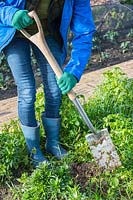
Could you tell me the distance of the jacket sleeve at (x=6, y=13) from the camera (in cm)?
345

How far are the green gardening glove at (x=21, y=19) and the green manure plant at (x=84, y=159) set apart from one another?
94cm

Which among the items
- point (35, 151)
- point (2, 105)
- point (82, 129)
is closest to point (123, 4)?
point (2, 105)

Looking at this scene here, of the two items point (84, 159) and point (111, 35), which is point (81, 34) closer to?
point (84, 159)

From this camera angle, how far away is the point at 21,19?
342 cm

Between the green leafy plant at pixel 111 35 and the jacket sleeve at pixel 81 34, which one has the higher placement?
the jacket sleeve at pixel 81 34

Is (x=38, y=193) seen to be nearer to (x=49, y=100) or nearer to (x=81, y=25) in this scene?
(x=49, y=100)

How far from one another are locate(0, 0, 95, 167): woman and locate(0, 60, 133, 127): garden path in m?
1.32

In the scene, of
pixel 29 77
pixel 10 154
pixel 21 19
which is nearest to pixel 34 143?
pixel 10 154

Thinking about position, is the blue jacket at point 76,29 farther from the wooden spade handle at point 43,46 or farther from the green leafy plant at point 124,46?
the green leafy plant at point 124,46

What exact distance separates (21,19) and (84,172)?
1.21 m

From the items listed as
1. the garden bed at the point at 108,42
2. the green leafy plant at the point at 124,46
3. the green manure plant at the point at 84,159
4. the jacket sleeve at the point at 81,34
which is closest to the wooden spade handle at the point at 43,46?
the jacket sleeve at the point at 81,34

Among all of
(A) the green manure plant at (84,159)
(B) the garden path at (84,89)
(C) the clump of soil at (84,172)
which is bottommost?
(B) the garden path at (84,89)

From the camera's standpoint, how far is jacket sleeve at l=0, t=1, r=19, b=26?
345 centimetres

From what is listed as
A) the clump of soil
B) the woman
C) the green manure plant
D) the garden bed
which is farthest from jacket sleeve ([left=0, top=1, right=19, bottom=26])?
the garden bed
